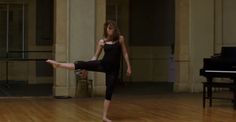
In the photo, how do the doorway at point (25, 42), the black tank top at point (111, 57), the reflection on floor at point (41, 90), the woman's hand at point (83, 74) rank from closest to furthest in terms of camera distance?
the black tank top at point (111, 57)
the woman's hand at point (83, 74)
the reflection on floor at point (41, 90)
the doorway at point (25, 42)

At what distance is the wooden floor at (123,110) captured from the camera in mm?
9984

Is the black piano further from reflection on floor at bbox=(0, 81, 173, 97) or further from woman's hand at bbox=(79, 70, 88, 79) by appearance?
reflection on floor at bbox=(0, 81, 173, 97)

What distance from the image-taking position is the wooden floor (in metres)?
9.98

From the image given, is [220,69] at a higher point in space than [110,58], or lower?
lower

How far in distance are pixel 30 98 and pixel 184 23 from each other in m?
5.15

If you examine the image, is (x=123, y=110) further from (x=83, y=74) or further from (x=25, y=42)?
(x=25, y=42)

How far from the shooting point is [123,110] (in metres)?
11.5

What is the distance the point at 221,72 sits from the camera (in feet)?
39.5

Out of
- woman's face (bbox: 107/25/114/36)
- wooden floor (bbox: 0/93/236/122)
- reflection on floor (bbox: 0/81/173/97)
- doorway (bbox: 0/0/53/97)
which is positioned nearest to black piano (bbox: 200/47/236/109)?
wooden floor (bbox: 0/93/236/122)

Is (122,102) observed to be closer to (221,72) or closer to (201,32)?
(221,72)

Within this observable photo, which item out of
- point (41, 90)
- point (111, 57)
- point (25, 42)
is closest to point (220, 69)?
point (111, 57)

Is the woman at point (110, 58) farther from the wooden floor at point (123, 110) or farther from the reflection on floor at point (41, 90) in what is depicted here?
the reflection on floor at point (41, 90)

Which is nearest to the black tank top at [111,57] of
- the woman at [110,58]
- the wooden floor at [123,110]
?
the woman at [110,58]

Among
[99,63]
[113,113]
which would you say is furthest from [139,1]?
[99,63]
